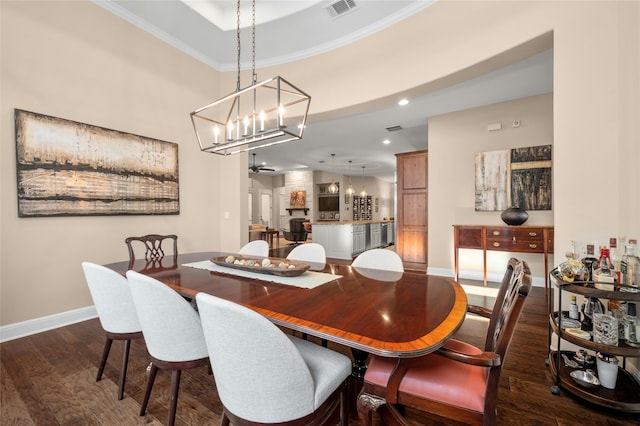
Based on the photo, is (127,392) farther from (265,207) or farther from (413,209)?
(265,207)

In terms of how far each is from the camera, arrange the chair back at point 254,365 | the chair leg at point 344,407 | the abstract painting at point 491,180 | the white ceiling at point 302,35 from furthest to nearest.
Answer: the abstract painting at point 491,180 < the white ceiling at point 302,35 < the chair leg at point 344,407 < the chair back at point 254,365

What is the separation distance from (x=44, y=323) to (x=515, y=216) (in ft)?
18.4

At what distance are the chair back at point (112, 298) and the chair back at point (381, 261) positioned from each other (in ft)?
4.93

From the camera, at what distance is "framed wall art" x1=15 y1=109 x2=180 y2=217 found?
2445mm

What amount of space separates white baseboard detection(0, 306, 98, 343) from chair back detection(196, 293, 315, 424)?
279 cm

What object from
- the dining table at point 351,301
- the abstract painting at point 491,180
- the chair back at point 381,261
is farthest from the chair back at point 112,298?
the abstract painting at point 491,180

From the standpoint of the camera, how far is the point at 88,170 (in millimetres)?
2809

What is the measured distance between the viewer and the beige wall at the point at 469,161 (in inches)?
157

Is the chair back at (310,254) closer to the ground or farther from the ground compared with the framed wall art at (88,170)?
closer to the ground

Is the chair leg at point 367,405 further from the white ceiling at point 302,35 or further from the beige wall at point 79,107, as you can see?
the white ceiling at point 302,35

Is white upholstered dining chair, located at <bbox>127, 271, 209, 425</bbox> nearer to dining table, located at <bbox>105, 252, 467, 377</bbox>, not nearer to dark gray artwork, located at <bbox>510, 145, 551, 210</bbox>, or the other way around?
dining table, located at <bbox>105, 252, 467, 377</bbox>

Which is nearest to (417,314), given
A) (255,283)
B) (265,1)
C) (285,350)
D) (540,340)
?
(285,350)

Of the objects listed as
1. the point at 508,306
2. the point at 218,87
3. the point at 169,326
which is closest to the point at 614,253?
the point at 508,306

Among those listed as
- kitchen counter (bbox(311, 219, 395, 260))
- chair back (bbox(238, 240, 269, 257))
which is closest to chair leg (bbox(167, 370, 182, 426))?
chair back (bbox(238, 240, 269, 257))
